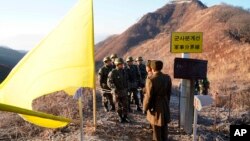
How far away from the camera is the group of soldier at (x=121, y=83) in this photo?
40.0 ft

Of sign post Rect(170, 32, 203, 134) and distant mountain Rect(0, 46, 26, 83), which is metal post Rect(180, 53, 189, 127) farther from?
distant mountain Rect(0, 46, 26, 83)

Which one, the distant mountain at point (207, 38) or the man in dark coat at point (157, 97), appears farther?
the distant mountain at point (207, 38)

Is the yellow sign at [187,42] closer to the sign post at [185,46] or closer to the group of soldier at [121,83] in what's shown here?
the sign post at [185,46]

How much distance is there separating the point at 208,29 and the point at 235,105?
4098cm

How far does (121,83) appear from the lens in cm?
1226

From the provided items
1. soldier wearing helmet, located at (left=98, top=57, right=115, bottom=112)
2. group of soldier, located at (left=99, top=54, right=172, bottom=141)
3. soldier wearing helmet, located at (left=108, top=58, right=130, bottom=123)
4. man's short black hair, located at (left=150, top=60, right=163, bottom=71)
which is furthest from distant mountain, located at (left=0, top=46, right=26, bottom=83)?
man's short black hair, located at (left=150, top=60, right=163, bottom=71)

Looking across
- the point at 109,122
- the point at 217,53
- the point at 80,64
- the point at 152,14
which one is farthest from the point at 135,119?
the point at 152,14

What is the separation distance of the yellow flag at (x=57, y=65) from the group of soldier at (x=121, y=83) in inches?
137

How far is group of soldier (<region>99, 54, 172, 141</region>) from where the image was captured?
8.98 m

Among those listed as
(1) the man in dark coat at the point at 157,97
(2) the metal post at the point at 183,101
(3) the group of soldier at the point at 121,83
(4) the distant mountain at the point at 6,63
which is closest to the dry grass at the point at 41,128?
(3) the group of soldier at the point at 121,83

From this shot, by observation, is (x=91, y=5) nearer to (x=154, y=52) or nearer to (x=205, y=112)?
(x=205, y=112)

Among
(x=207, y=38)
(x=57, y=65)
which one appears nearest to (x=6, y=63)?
(x=207, y=38)

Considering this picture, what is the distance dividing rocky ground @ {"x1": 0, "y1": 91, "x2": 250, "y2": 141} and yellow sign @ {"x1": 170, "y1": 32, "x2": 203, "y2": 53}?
73.8 inches

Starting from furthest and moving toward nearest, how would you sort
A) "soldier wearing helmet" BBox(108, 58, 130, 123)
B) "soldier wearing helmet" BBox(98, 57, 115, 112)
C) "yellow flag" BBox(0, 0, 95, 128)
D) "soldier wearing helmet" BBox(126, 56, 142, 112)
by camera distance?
"soldier wearing helmet" BBox(126, 56, 142, 112) → "soldier wearing helmet" BBox(98, 57, 115, 112) → "soldier wearing helmet" BBox(108, 58, 130, 123) → "yellow flag" BBox(0, 0, 95, 128)
